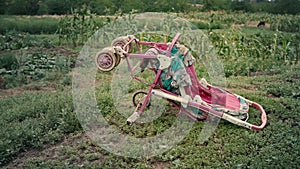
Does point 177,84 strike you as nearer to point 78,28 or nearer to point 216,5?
point 78,28

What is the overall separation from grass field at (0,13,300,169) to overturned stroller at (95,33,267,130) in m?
0.20

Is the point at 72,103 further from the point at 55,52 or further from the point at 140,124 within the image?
the point at 55,52

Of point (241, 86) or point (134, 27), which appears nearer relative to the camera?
point (241, 86)

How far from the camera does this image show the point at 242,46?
9469 mm

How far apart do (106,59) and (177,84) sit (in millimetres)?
959

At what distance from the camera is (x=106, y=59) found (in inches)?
182

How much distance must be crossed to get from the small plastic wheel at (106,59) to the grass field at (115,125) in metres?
0.87

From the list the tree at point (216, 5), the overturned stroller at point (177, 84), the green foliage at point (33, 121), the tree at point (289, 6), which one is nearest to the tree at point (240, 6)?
the tree at point (216, 5)

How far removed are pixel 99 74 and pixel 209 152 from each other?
12.8 feet

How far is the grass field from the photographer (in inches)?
168

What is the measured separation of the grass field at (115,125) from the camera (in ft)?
14.0

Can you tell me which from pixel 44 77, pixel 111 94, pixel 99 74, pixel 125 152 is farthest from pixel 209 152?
pixel 44 77

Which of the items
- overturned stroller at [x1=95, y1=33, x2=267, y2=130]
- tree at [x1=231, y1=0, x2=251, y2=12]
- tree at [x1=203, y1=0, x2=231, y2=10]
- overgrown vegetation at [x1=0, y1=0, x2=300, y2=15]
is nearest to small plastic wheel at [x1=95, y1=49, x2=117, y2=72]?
overturned stroller at [x1=95, y1=33, x2=267, y2=130]

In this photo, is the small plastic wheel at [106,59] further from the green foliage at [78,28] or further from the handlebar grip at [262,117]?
the green foliage at [78,28]
